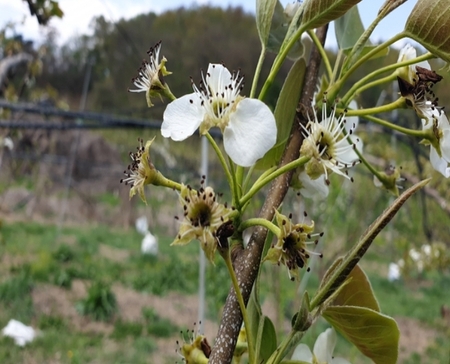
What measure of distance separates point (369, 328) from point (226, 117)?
125 mm

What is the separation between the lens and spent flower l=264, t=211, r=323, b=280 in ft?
0.80

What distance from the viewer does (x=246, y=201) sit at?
0.82 ft

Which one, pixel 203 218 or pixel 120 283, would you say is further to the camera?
pixel 120 283

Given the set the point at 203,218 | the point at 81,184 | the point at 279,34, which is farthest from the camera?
the point at 81,184

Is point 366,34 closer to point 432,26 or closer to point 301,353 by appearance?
point 432,26

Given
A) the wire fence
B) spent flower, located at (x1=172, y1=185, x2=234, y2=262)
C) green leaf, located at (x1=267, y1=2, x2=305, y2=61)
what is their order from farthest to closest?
the wire fence, green leaf, located at (x1=267, y1=2, x2=305, y2=61), spent flower, located at (x1=172, y1=185, x2=234, y2=262)

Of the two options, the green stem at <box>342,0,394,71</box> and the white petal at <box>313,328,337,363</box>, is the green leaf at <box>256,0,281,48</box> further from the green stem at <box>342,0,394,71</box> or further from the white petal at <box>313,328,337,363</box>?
the white petal at <box>313,328,337,363</box>

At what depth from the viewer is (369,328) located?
0.26 metres

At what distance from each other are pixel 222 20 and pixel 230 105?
2.18 metres

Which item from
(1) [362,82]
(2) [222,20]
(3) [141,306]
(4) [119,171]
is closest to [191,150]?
(4) [119,171]

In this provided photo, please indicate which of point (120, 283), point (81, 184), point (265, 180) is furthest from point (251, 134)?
point (81, 184)

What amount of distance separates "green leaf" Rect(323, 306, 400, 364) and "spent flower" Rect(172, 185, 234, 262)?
2.9 inches

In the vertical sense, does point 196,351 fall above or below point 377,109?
below

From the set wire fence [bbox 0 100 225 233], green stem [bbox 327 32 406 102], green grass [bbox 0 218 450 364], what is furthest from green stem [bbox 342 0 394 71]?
wire fence [bbox 0 100 225 233]
